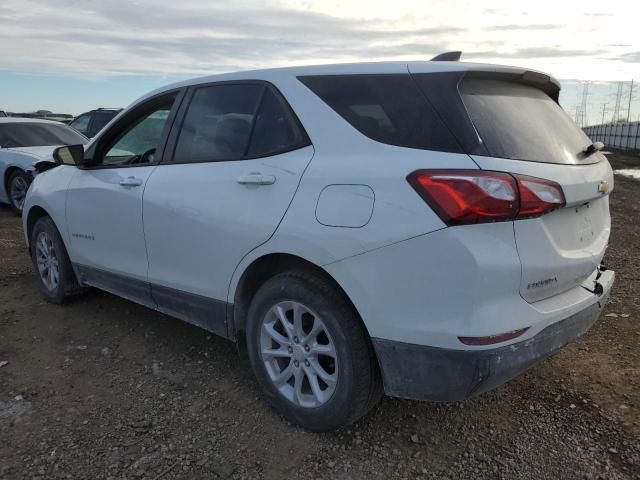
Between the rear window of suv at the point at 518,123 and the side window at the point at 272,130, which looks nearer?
the rear window of suv at the point at 518,123

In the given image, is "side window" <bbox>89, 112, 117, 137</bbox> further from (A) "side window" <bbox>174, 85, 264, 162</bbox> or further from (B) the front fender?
(A) "side window" <bbox>174, 85, 264, 162</bbox>

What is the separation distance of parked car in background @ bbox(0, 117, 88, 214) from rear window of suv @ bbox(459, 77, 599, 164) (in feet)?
25.0

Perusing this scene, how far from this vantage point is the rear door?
112 inches

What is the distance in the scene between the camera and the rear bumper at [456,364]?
2.28 meters

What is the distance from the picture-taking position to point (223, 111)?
3.33 metres

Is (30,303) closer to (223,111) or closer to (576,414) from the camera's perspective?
(223,111)

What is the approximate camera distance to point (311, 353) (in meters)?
2.77

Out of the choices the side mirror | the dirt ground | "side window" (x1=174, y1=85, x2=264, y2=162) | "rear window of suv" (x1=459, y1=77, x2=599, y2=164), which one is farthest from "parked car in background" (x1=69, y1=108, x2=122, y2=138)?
"rear window of suv" (x1=459, y1=77, x2=599, y2=164)

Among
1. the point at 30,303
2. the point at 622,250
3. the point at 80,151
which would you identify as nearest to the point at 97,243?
the point at 80,151

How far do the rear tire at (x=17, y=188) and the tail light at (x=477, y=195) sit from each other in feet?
26.6

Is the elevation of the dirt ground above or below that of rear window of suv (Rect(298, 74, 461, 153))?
below

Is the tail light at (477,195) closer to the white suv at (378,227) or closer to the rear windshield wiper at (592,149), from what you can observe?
the white suv at (378,227)

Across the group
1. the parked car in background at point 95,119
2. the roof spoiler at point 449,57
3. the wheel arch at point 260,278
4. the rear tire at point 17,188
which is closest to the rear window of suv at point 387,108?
the roof spoiler at point 449,57

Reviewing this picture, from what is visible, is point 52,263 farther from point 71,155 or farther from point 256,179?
point 256,179
